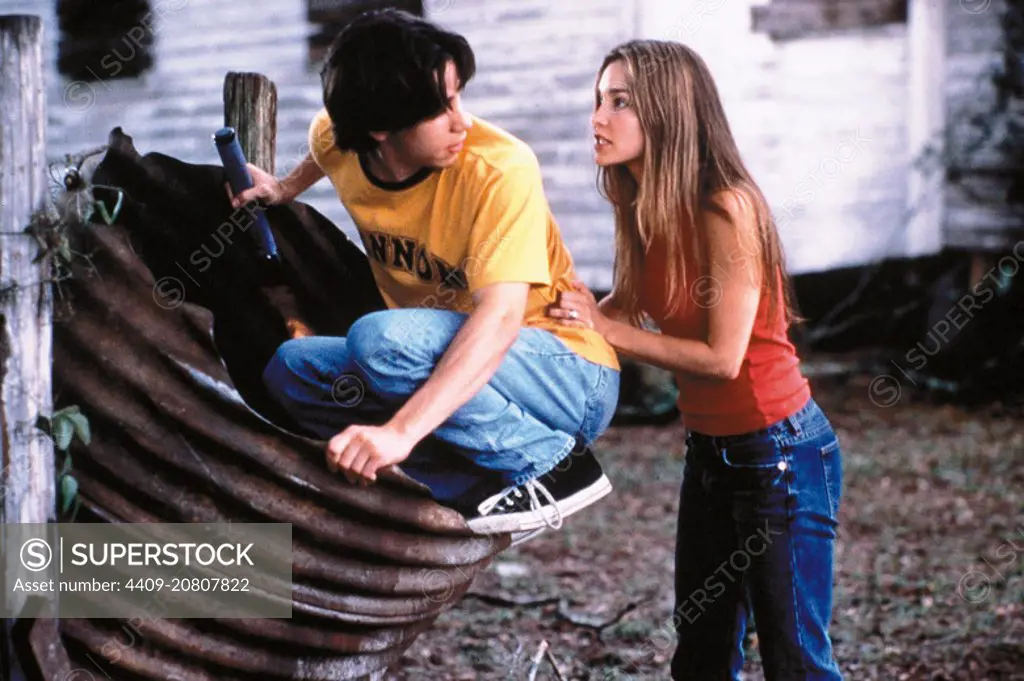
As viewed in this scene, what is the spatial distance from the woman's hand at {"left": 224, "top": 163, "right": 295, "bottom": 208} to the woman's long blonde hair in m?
0.80

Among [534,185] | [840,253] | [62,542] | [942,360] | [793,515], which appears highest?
[534,185]

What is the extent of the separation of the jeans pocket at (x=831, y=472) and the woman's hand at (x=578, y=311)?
55cm

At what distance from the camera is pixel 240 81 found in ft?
10.6

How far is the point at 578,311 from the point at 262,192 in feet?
2.61

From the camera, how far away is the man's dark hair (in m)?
2.41

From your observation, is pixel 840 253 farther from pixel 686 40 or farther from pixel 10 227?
pixel 10 227

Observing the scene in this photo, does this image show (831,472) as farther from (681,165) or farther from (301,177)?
(301,177)

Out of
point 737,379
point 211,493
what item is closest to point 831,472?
point 737,379

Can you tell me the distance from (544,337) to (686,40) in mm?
4921

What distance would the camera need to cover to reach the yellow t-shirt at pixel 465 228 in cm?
238

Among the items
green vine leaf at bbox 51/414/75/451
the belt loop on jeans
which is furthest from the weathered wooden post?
the belt loop on jeans

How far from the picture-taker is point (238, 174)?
2.77 metres

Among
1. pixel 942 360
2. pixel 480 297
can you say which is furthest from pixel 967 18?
pixel 480 297

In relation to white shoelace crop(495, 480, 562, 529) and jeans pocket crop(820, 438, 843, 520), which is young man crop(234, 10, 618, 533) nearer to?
white shoelace crop(495, 480, 562, 529)
